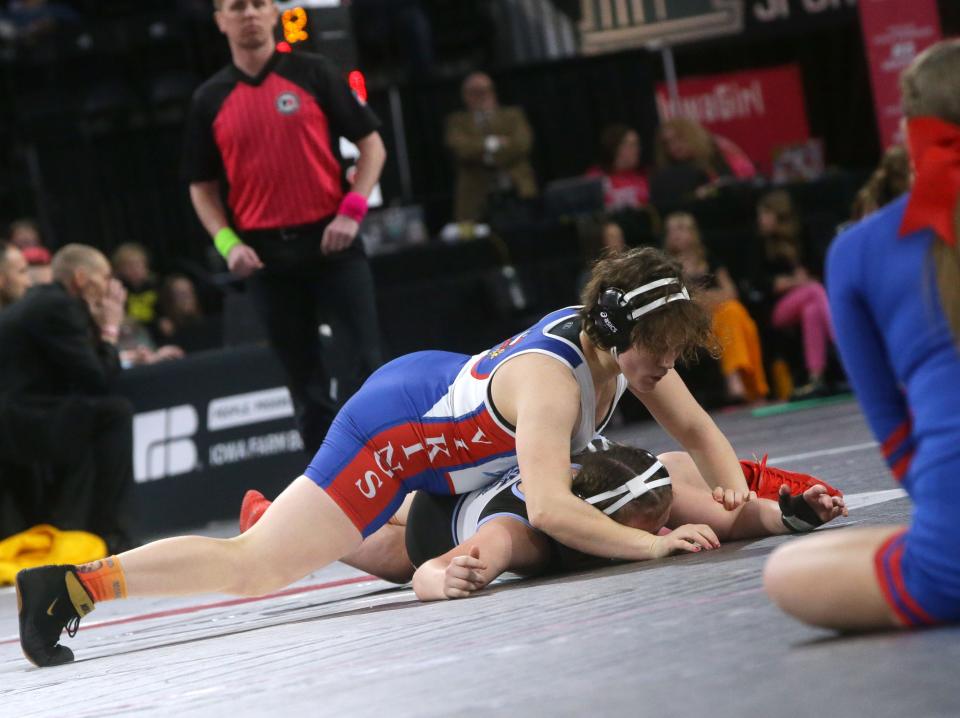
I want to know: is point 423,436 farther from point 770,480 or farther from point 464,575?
point 770,480

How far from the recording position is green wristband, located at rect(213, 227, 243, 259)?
19.6 feet

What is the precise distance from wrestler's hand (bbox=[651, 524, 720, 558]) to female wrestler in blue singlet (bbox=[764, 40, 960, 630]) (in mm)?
1212

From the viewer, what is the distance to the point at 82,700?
3199 mm

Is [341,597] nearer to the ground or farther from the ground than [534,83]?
nearer to the ground

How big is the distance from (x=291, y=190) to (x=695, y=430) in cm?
246

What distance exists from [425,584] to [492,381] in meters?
0.53

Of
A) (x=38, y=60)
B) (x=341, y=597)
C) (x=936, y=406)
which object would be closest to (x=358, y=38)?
(x=38, y=60)

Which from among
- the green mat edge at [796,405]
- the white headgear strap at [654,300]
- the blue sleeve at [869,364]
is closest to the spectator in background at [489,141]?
the green mat edge at [796,405]

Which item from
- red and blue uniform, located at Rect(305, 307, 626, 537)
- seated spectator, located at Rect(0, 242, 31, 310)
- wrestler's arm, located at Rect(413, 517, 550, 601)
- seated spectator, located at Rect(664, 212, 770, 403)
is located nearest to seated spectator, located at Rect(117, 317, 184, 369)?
seated spectator, located at Rect(0, 242, 31, 310)

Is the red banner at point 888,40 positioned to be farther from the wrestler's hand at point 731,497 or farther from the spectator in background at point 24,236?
the wrestler's hand at point 731,497

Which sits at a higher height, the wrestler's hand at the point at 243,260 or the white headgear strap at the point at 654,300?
the wrestler's hand at the point at 243,260

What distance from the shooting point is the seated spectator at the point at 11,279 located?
7582mm

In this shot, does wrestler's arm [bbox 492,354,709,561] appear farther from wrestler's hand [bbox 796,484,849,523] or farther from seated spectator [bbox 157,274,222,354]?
seated spectator [bbox 157,274,222,354]

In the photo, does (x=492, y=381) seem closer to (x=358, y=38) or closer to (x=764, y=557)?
(x=764, y=557)
